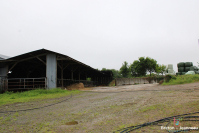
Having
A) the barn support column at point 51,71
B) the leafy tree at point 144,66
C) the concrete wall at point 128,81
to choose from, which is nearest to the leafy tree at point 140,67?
the leafy tree at point 144,66

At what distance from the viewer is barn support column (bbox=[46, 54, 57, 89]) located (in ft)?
48.4

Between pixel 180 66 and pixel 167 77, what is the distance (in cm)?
1576

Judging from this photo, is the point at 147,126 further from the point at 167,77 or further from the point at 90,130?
Result: the point at 167,77

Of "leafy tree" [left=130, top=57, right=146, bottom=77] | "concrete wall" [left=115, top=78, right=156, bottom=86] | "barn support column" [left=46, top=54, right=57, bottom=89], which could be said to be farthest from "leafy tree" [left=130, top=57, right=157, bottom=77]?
"barn support column" [left=46, top=54, right=57, bottom=89]

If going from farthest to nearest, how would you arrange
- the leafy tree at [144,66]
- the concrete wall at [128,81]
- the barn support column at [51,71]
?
the leafy tree at [144,66] < the concrete wall at [128,81] < the barn support column at [51,71]

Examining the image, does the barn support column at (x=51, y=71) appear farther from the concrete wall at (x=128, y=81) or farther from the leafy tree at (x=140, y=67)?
the leafy tree at (x=140, y=67)

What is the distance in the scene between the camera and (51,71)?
14914 millimetres

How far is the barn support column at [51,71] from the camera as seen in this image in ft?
48.4

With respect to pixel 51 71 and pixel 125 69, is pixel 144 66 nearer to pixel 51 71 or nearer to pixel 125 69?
pixel 125 69

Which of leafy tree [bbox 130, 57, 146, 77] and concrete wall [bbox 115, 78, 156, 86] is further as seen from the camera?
leafy tree [bbox 130, 57, 146, 77]

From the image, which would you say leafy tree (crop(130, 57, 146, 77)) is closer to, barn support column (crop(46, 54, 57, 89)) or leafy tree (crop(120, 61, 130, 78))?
leafy tree (crop(120, 61, 130, 78))

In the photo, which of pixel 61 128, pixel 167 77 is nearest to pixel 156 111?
pixel 61 128

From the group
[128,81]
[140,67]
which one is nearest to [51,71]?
[128,81]

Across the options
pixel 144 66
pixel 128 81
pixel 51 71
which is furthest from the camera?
pixel 144 66
